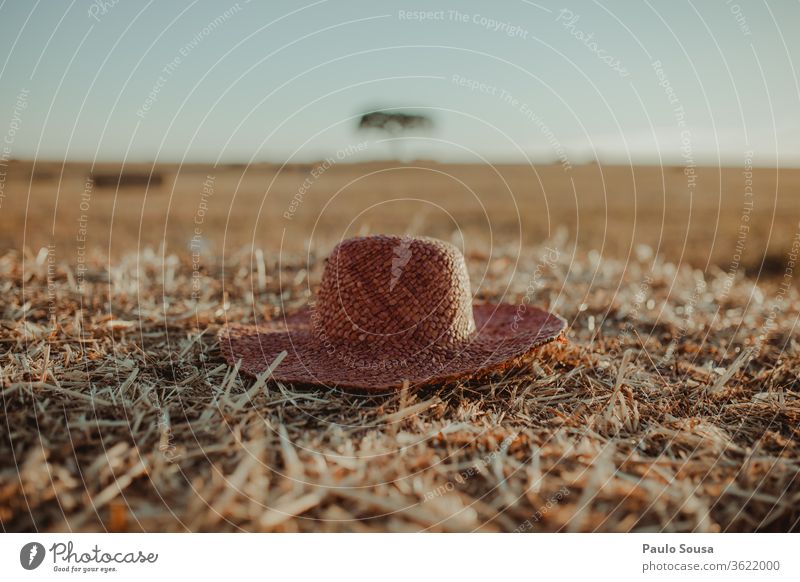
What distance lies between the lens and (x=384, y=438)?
7.47ft

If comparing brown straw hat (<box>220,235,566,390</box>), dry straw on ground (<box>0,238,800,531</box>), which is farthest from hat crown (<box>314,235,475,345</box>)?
dry straw on ground (<box>0,238,800,531</box>)

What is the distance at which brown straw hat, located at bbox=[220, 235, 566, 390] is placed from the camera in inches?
107

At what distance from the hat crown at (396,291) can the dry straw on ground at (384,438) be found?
1.14ft

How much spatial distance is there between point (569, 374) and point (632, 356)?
0.69 metres

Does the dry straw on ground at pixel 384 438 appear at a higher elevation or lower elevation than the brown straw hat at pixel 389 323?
lower

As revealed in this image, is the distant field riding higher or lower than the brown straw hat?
higher

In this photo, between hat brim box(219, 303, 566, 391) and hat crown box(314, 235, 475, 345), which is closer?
hat brim box(219, 303, 566, 391)

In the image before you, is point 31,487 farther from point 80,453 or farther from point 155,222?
point 155,222

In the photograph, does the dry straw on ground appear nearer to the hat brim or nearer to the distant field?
the hat brim

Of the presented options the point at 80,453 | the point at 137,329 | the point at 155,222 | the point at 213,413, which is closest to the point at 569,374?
the point at 213,413

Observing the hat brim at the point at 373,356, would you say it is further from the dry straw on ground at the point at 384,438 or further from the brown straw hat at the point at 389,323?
the dry straw on ground at the point at 384,438
